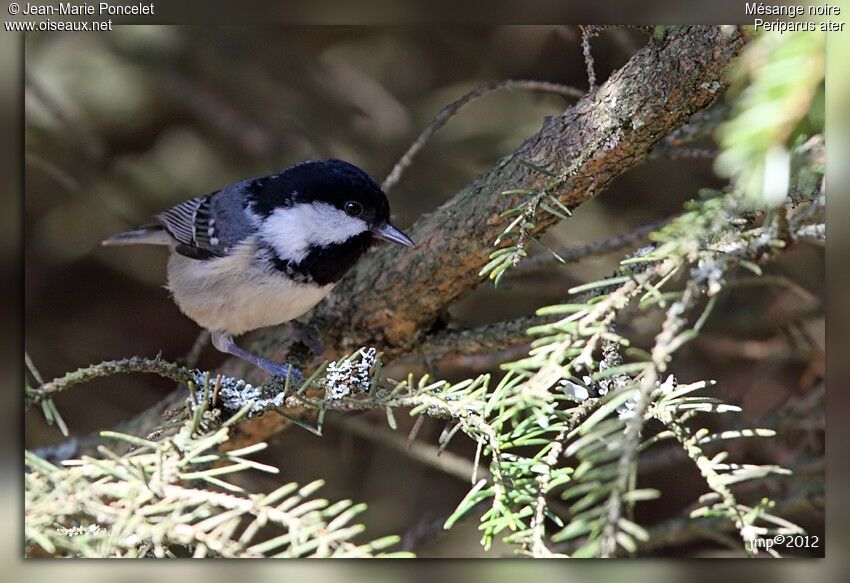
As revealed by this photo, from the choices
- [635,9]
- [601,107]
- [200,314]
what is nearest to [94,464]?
[200,314]

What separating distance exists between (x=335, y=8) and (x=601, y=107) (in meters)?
0.33

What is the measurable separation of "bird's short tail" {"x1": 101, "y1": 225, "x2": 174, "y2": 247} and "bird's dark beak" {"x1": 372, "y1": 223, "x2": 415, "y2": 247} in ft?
1.25

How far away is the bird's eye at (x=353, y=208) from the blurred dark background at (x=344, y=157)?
21 centimetres

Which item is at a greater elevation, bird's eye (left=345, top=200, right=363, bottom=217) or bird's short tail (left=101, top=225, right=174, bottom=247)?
bird's short tail (left=101, top=225, right=174, bottom=247)

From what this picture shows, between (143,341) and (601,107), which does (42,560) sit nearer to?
(143,341)

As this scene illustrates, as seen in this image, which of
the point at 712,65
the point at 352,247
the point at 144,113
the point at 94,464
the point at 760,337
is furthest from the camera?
the point at 144,113

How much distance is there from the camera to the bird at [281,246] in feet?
3.27

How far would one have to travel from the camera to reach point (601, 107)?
779mm

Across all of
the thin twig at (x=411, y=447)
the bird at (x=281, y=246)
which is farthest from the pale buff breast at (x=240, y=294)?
the thin twig at (x=411, y=447)

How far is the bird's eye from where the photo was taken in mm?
998

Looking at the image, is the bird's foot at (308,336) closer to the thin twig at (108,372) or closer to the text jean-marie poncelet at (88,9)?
the thin twig at (108,372)

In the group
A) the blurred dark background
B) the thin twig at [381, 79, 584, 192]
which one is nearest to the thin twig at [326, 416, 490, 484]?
the blurred dark background

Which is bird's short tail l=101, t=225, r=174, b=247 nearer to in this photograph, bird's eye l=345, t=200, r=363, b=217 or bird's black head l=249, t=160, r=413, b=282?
bird's black head l=249, t=160, r=413, b=282

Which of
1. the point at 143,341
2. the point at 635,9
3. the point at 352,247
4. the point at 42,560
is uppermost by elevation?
the point at 635,9
